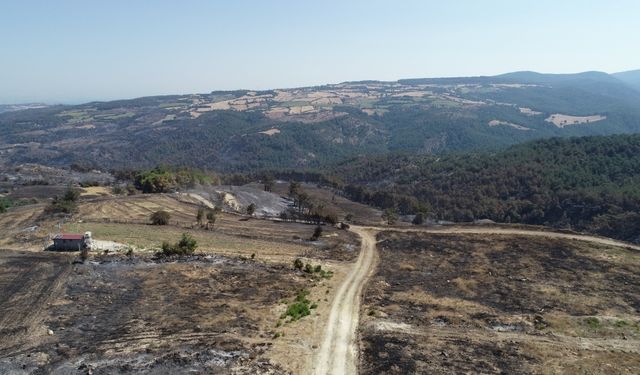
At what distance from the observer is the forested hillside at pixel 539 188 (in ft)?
346

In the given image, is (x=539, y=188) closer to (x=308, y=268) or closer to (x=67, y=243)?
(x=308, y=268)

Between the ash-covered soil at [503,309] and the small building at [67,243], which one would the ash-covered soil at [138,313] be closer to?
the small building at [67,243]

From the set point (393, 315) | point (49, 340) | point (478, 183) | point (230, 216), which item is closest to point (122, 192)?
point (230, 216)

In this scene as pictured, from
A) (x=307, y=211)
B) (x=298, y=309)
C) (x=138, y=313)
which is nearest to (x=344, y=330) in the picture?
(x=298, y=309)

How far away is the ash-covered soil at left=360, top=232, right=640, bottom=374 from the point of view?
1128 inches

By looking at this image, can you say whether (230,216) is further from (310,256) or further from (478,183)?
(478,183)

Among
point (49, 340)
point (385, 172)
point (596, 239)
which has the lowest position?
point (385, 172)

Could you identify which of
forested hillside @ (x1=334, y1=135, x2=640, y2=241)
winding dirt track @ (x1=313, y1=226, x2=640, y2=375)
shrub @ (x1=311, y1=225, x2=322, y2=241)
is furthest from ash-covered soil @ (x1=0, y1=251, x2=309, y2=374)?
forested hillside @ (x1=334, y1=135, x2=640, y2=241)

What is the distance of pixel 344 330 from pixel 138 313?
15.1 m

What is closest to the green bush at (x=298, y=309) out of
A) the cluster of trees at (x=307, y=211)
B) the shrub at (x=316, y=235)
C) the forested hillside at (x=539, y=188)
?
the shrub at (x=316, y=235)

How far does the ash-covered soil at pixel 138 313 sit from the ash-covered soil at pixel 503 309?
8.23 meters

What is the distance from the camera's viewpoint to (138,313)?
34375 mm

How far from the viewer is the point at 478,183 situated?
144750 mm

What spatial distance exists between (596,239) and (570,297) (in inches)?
955
